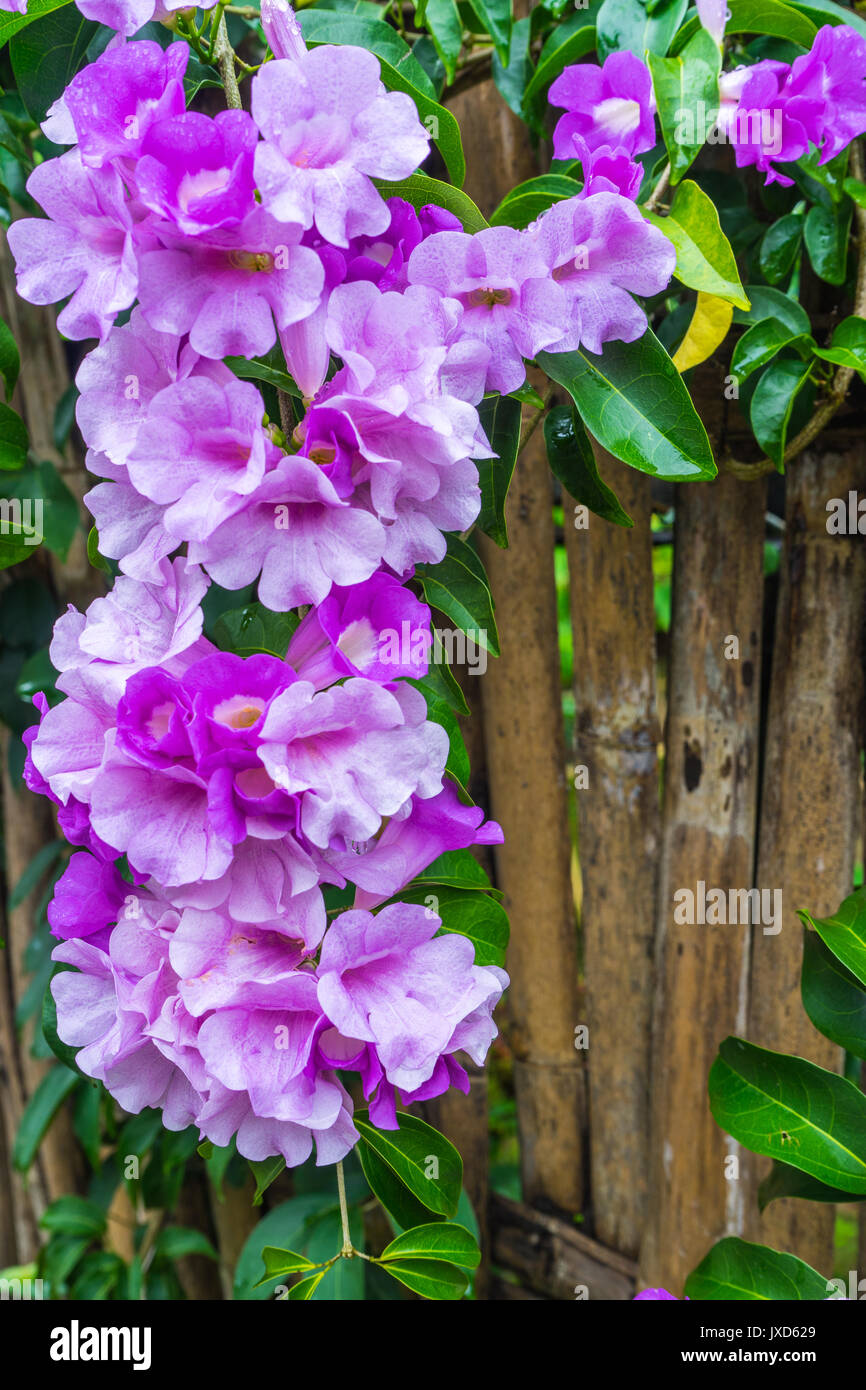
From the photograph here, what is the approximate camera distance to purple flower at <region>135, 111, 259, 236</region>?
51cm

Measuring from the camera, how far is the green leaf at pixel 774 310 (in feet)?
2.81

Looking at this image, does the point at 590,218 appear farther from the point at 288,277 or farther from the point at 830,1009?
the point at 830,1009

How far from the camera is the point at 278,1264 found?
0.76 m

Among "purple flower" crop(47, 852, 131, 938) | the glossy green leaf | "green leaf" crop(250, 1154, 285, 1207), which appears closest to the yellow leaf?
"purple flower" crop(47, 852, 131, 938)

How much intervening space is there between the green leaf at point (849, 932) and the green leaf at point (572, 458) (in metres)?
0.36

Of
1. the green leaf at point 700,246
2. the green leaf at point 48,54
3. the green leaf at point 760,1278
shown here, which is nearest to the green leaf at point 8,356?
the green leaf at point 48,54

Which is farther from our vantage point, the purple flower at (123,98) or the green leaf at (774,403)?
the green leaf at (774,403)

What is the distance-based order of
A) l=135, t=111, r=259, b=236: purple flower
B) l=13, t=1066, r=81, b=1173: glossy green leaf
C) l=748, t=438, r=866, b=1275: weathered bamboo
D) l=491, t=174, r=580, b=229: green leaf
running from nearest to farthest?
l=135, t=111, r=259, b=236: purple flower, l=491, t=174, r=580, b=229: green leaf, l=748, t=438, r=866, b=1275: weathered bamboo, l=13, t=1066, r=81, b=1173: glossy green leaf

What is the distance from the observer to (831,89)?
756 mm

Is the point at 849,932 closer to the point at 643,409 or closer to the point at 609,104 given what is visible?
the point at 643,409

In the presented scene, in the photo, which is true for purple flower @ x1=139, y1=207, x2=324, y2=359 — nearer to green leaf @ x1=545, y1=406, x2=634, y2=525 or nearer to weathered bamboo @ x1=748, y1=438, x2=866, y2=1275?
green leaf @ x1=545, y1=406, x2=634, y2=525

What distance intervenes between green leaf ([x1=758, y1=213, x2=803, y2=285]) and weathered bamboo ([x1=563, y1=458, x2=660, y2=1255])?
243 mm

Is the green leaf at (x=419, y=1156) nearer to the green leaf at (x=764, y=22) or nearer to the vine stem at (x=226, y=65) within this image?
the vine stem at (x=226, y=65)
